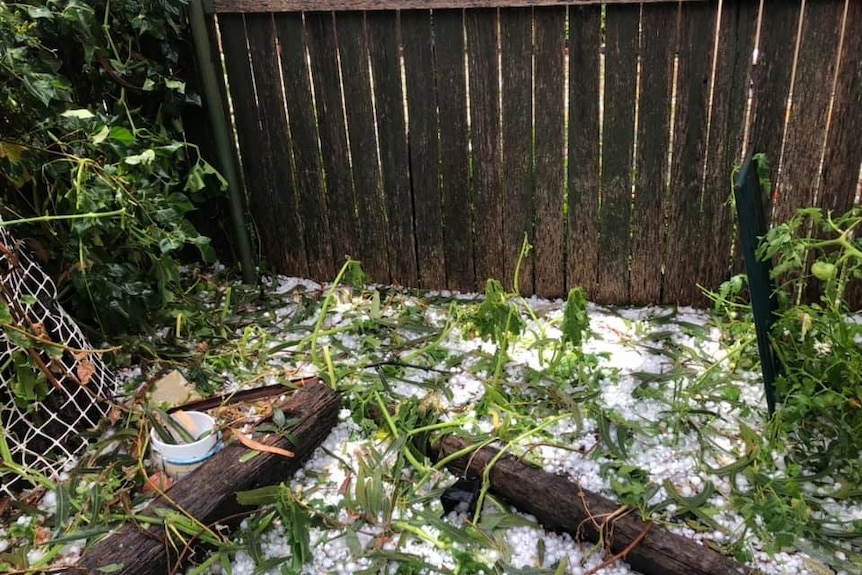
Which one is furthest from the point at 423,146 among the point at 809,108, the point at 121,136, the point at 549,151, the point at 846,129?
the point at 846,129

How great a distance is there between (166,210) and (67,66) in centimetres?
76

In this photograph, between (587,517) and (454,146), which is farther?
(454,146)

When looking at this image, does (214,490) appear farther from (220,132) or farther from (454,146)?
(220,132)

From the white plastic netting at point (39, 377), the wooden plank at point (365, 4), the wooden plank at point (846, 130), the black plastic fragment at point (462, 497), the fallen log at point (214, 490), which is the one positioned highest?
the wooden plank at point (365, 4)

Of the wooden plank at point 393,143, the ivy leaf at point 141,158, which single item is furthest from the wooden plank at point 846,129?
the ivy leaf at point 141,158

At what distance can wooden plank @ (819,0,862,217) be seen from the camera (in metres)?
2.19

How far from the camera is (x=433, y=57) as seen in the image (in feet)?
8.77

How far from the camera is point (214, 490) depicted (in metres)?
1.85

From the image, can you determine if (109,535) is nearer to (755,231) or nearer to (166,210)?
(166,210)

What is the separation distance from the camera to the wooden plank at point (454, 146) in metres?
2.62

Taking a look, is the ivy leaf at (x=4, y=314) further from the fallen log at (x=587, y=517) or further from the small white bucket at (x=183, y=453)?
the fallen log at (x=587, y=517)

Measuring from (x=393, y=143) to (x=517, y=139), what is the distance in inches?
20.2

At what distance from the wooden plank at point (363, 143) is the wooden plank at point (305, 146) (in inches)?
6.5

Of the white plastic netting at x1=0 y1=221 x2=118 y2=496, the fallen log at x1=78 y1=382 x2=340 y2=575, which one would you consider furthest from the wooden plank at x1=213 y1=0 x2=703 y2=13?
the fallen log at x1=78 y1=382 x2=340 y2=575
